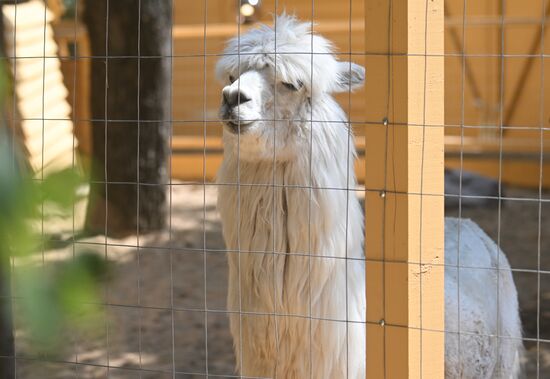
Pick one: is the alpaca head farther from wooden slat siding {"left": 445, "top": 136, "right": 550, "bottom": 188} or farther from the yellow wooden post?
wooden slat siding {"left": 445, "top": 136, "right": 550, "bottom": 188}

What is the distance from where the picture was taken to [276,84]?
347cm

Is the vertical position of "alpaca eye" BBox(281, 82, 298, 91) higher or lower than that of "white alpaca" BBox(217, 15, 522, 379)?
higher

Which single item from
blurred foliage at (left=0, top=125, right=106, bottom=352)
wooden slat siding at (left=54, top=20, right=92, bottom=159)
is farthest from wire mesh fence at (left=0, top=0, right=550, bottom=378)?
wooden slat siding at (left=54, top=20, right=92, bottom=159)

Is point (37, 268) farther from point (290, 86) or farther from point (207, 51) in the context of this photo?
point (207, 51)

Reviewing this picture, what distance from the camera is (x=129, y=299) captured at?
676cm

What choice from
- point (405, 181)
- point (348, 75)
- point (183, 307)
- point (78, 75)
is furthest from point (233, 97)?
point (78, 75)

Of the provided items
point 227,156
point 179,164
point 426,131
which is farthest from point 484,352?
point 179,164

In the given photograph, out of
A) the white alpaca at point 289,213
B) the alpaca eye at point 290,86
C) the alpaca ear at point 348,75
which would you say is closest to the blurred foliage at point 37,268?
the white alpaca at point 289,213

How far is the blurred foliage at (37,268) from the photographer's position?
93 centimetres

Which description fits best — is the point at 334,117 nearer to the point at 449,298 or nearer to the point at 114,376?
the point at 449,298

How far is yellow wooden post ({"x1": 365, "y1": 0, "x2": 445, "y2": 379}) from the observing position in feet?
8.06

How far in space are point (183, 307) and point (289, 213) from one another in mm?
3531

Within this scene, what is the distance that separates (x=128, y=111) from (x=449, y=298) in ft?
15.6

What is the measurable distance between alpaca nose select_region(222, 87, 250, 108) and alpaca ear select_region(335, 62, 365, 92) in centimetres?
55
